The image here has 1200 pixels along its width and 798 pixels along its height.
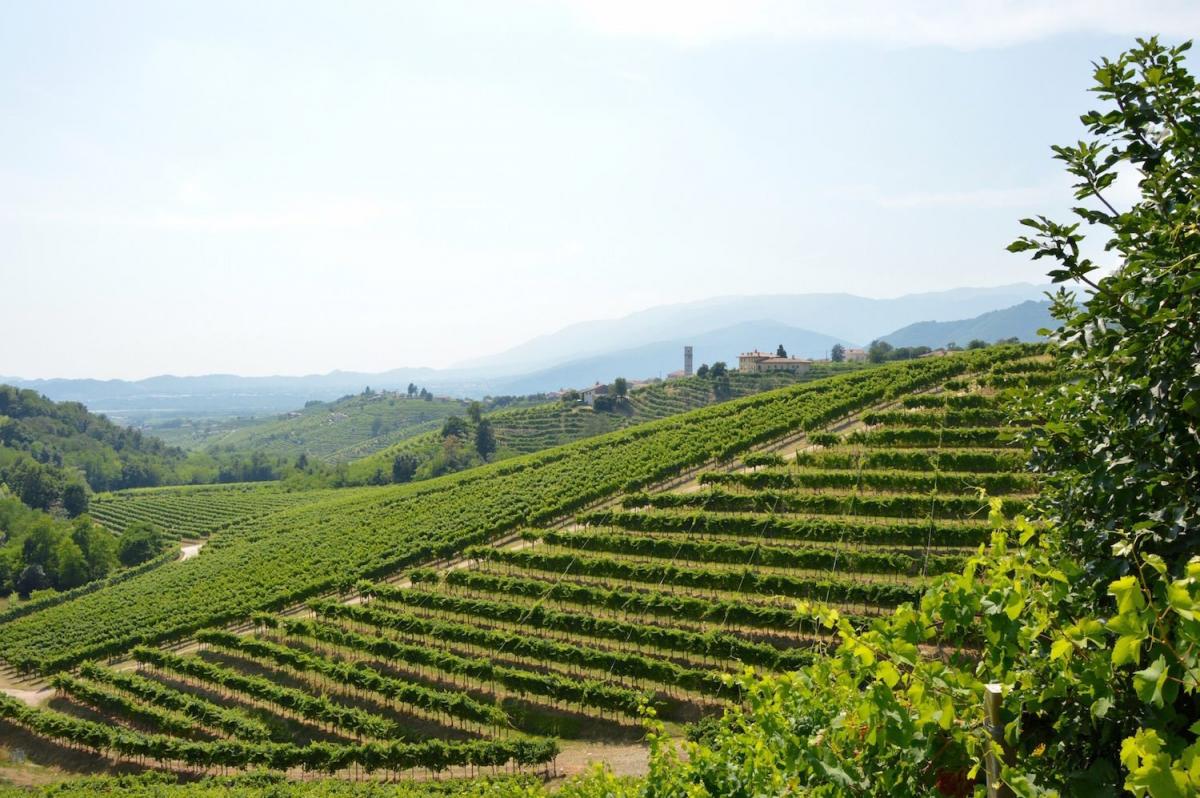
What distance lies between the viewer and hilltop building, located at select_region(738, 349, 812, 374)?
127500 mm

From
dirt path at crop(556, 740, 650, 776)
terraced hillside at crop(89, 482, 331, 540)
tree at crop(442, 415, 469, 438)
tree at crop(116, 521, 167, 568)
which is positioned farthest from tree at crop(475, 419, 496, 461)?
dirt path at crop(556, 740, 650, 776)

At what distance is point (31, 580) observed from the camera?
68000 mm

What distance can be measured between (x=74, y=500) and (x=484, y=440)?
60.1 metres

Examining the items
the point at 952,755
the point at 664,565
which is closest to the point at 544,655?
the point at 664,565

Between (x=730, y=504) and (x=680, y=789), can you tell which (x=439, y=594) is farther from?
(x=680, y=789)

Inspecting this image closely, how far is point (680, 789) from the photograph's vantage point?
20.9 ft

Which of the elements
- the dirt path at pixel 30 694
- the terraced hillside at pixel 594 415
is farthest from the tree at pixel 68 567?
the terraced hillside at pixel 594 415

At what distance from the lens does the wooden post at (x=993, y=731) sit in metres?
3.22

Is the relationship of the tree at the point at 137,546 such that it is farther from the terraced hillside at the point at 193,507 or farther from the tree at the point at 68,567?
the terraced hillside at the point at 193,507

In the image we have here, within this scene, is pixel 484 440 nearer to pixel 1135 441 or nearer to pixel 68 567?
pixel 68 567

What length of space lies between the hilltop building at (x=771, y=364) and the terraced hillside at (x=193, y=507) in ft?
268

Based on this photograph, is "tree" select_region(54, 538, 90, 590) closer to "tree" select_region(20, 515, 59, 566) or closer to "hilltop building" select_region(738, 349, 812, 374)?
"tree" select_region(20, 515, 59, 566)

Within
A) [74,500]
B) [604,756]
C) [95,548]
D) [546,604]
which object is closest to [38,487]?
[74,500]

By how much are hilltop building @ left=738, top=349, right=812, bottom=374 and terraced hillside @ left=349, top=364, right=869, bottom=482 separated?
239 cm
